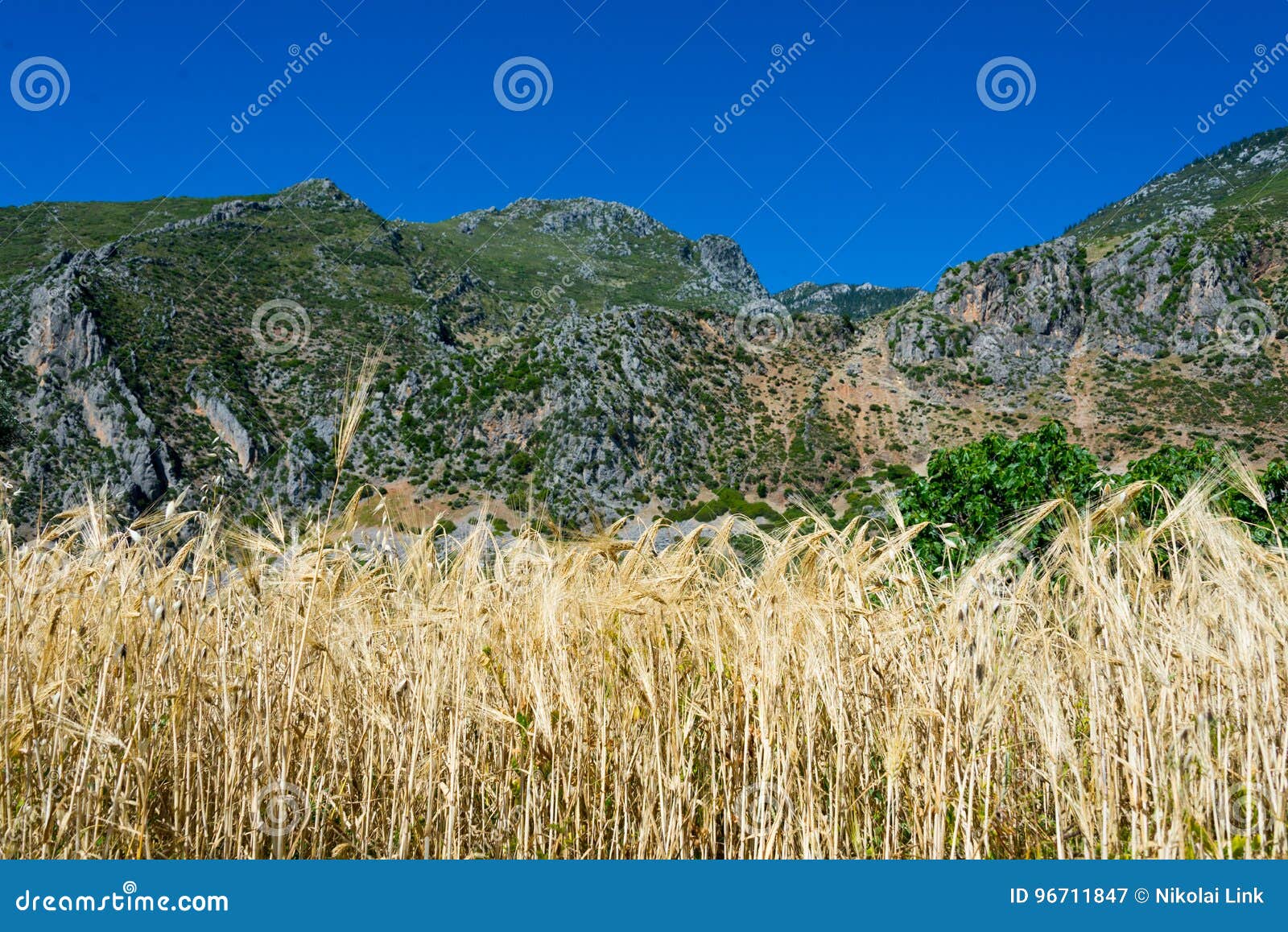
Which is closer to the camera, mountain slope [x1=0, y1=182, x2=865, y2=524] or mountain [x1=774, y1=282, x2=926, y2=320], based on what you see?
mountain slope [x1=0, y1=182, x2=865, y2=524]

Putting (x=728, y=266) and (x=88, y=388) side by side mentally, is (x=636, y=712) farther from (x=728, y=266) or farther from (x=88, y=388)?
(x=728, y=266)

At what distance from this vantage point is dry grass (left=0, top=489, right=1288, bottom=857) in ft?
8.14

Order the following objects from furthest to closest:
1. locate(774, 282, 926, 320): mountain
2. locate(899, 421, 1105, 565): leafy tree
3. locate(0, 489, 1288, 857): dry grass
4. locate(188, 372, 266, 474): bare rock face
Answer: locate(774, 282, 926, 320): mountain → locate(188, 372, 266, 474): bare rock face → locate(899, 421, 1105, 565): leafy tree → locate(0, 489, 1288, 857): dry grass

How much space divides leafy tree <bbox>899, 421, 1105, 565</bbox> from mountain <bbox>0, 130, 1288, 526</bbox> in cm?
3826

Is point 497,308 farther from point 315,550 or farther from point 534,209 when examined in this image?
point 315,550

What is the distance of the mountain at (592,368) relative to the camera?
186 feet

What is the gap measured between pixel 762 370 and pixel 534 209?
85.6m

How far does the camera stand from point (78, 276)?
2537 inches

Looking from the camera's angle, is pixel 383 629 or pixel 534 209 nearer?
pixel 383 629

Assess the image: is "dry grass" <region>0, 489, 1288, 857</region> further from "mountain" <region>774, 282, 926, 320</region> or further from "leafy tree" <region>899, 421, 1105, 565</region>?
"mountain" <region>774, 282, 926, 320</region>

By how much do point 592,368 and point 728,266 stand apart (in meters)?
77.4

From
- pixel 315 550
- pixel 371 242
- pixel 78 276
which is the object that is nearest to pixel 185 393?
pixel 78 276

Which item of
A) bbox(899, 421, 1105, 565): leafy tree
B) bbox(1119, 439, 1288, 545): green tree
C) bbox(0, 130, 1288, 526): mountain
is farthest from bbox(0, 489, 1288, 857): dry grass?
bbox(0, 130, 1288, 526): mountain

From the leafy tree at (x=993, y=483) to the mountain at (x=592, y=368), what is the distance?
126ft
